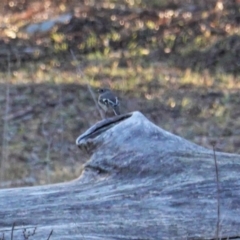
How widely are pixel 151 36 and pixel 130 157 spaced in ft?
26.3

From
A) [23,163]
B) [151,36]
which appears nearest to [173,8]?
[151,36]

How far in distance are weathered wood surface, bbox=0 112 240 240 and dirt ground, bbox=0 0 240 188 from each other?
7.53 feet

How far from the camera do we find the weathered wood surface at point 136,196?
3.46 metres

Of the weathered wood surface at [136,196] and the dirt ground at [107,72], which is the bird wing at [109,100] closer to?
the dirt ground at [107,72]

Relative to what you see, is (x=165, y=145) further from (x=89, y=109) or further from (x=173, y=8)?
(x=173, y=8)

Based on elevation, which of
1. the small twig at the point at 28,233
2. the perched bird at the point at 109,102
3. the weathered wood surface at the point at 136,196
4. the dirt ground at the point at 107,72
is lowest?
the small twig at the point at 28,233

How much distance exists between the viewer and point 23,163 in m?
7.68

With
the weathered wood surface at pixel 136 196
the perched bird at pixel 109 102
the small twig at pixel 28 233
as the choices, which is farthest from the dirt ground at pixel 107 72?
the small twig at pixel 28 233

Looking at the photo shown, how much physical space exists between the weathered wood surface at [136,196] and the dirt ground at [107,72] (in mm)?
2297

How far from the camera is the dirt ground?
8.15 meters

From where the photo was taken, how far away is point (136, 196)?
11.9ft

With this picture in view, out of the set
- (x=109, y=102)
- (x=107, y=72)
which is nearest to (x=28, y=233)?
(x=109, y=102)

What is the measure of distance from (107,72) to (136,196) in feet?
21.4

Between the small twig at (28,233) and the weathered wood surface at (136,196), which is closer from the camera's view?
the small twig at (28,233)
